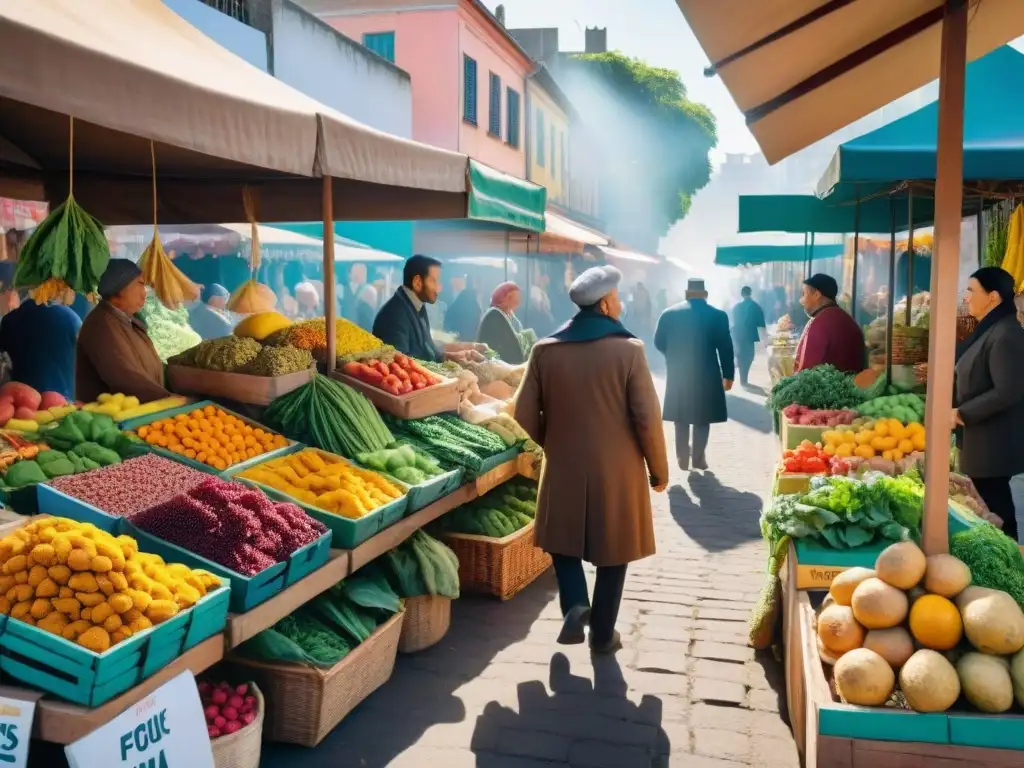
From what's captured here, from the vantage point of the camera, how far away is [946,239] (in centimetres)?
329

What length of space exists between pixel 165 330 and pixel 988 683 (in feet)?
30.4

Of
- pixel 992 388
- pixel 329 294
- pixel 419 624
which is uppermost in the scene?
pixel 329 294

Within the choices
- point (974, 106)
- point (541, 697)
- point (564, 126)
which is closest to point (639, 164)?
point (564, 126)

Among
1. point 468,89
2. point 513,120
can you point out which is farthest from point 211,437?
point 513,120

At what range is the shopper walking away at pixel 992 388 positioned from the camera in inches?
227

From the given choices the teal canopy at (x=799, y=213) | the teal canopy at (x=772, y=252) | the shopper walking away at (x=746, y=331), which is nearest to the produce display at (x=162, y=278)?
the teal canopy at (x=799, y=213)

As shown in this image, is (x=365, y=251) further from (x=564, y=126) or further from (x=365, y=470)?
(x=564, y=126)

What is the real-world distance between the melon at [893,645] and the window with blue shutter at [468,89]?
21476 mm

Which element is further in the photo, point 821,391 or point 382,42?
point 382,42

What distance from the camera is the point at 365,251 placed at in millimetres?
16797

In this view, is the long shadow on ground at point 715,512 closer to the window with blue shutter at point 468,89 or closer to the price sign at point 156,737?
the price sign at point 156,737

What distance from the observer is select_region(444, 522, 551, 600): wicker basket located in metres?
5.98

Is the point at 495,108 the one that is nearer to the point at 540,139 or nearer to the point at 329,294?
the point at 540,139

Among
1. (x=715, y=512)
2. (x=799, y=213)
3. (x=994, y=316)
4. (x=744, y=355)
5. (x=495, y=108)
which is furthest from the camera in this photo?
(x=495, y=108)
